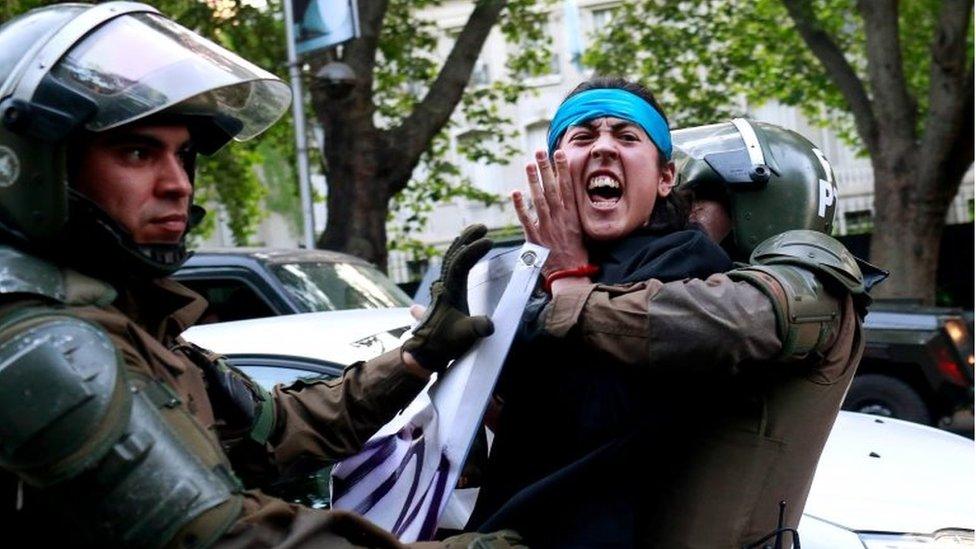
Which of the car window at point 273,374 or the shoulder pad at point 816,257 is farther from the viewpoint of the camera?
the car window at point 273,374

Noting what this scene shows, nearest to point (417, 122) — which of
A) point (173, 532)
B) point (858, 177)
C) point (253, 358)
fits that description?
point (253, 358)

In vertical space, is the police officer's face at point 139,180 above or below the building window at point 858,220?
above

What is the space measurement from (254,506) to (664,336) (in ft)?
2.70

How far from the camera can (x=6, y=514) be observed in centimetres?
193

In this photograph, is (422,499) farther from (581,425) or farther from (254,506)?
(254,506)

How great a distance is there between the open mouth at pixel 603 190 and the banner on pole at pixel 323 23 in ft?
30.0

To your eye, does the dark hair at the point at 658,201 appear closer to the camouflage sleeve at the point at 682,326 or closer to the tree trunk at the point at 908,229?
the camouflage sleeve at the point at 682,326

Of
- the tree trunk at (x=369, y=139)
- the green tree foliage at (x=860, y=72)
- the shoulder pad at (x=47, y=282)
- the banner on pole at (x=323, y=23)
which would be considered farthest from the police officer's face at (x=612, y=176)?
the green tree foliage at (x=860, y=72)

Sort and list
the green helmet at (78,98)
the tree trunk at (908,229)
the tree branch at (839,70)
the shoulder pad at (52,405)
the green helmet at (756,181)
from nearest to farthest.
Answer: the shoulder pad at (52,405), the green helmet at (78,98), the green helmet at (756,181), the tree trunk at (908,229), the tree branch at (839,70)

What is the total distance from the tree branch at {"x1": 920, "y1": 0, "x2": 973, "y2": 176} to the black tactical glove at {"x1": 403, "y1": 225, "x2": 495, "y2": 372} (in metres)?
11.3

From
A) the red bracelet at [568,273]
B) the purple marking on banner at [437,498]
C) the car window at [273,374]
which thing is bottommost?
the car window at [273,374]

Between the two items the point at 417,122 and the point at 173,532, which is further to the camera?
the point at 417,122

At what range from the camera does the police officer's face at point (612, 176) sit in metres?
2.72

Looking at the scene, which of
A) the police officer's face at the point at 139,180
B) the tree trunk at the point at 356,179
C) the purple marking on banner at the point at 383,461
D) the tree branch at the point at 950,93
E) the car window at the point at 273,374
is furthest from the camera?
the tree branch at the point at 950,93
